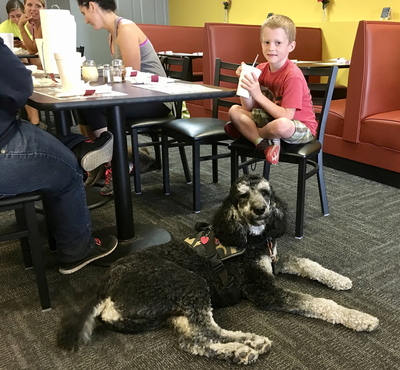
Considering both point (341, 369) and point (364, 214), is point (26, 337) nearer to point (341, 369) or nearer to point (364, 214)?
point (341, 369)

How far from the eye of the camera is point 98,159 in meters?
1.61

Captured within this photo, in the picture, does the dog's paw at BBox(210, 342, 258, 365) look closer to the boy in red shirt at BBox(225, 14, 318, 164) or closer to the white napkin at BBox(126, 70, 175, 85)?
the boy in red shirt at BBox(225, 14, 318, 164)

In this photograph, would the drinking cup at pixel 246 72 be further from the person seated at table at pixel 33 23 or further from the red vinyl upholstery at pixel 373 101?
the person seated at table at pixel 33 23

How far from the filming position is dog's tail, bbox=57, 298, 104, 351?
→ 1187 millimetres

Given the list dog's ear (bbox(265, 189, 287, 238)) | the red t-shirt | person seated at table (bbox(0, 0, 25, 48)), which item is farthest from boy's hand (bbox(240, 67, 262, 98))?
person seated at table (bbox(0, 0, 25, 48))

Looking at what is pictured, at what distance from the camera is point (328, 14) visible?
4762 mm

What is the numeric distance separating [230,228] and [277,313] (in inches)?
15.9

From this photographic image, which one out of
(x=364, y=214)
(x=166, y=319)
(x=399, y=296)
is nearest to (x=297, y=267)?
(x=399, y=296)

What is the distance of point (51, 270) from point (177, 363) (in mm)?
876

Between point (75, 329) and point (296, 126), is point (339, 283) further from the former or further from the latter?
point (75, 329)

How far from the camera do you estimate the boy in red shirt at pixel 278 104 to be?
203cm

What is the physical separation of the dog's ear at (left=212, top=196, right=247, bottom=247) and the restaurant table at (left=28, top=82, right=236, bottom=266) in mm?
533

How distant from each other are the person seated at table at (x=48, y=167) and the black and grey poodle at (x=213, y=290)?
0.36 metres

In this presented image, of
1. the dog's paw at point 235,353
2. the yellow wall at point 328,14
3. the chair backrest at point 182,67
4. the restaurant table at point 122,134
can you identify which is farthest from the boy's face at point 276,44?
the yellow wall at point 328,14
